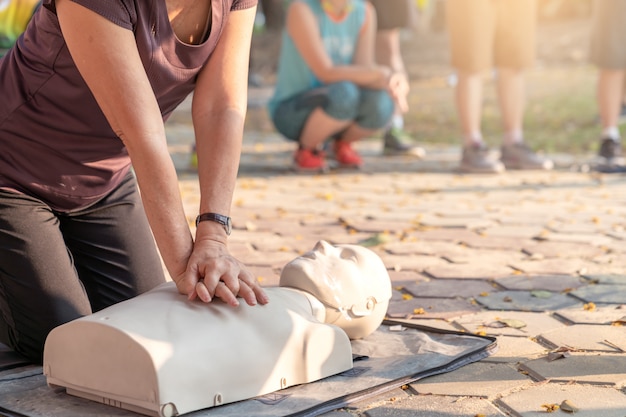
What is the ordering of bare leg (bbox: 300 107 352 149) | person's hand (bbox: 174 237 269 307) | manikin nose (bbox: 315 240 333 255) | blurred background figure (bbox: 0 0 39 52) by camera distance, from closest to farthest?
1. person's hand (bbox: 174 237 269 307)
2. manikin nose (bbox: 315 240 333 255)
3. bare leg (bbox: 300 107 352 149)
4. blurred background figure (bbox: 0 0 39 52)

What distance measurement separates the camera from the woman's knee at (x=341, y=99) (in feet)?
20.5

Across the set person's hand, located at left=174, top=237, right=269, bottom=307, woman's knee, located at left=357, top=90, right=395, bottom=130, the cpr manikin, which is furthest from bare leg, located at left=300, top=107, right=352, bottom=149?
person's hand, located at left=174, top=237, right=269, bottom=307

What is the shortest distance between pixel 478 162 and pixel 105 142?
13.7 feet

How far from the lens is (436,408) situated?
7.50ft

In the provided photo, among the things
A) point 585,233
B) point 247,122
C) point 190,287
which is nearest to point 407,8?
→ point 247,122

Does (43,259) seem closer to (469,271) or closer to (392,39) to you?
(469,271)

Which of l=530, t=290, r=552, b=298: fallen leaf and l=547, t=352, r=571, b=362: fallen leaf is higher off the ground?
l=547, t=352, r=571, b=362: fallen leaf

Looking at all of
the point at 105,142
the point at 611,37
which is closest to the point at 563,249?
the point at 105,142

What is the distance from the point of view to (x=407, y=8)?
7.48m

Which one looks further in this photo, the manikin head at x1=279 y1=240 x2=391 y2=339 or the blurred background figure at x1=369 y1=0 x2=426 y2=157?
the blurred background figure at x1=369 y1=0 x2=426 y2=157

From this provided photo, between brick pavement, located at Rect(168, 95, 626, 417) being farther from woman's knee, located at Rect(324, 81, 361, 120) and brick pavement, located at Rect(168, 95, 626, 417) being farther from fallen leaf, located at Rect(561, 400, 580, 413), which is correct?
woman's knee, located at Rect(324, 81, 361, 120)

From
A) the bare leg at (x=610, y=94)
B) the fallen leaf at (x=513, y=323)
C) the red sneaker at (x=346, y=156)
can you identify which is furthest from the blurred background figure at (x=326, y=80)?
the fallen leaf at (x=513, y=323)

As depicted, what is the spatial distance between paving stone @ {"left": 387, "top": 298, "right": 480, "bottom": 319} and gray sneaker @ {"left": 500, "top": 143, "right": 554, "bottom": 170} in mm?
3630

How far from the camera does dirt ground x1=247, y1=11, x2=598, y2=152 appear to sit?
9289mm
